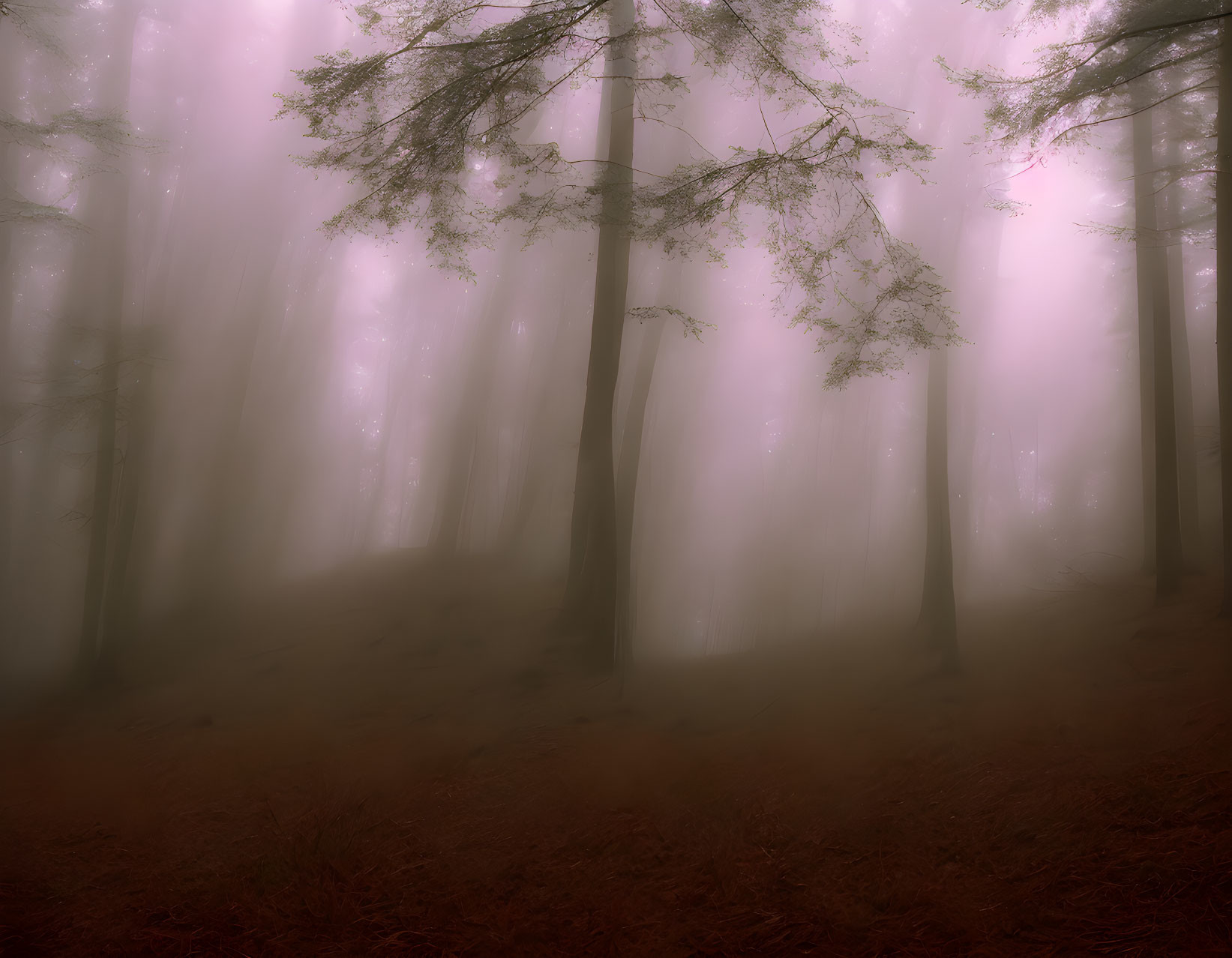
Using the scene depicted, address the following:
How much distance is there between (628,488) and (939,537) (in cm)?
313

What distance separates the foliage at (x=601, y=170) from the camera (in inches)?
166

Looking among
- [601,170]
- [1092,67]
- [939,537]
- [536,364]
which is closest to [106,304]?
[536,364]

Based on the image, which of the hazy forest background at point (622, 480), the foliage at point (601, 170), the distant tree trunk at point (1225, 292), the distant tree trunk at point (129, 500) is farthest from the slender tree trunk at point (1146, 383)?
the distant tree trunk at point (129, 500)

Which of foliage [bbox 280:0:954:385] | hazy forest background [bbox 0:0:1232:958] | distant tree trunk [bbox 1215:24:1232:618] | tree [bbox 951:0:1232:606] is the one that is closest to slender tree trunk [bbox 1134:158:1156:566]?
hazy forest background [bbox 0:0:1232:958]

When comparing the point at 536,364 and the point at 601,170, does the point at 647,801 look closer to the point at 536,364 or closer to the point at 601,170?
the point at 601,170

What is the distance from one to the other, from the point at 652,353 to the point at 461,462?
3.61m

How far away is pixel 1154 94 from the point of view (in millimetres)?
5598

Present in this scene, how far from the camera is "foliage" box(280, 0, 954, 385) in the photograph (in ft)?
13.8

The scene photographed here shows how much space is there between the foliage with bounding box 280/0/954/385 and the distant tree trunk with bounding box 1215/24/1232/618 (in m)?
1.69

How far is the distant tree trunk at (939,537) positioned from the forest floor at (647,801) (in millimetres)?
243

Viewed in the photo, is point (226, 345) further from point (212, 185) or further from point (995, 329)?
point (995, 329)

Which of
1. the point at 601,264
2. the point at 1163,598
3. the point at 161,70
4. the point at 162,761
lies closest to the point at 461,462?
the point at 601,264

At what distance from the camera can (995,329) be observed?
301 inches

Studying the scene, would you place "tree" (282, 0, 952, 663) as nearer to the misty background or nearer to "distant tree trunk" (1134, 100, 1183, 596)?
the misty background
